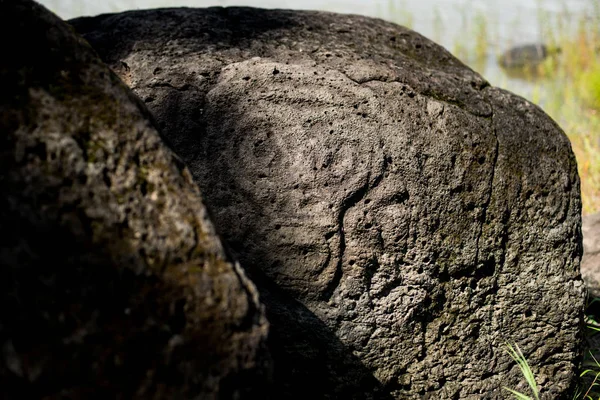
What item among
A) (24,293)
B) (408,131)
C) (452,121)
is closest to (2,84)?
(24,293)

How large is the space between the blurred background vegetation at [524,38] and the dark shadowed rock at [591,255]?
215 cm

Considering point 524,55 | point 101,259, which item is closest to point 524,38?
point 524,55

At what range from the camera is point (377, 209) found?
Result: 1.35m

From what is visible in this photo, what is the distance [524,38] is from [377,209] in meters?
5.38

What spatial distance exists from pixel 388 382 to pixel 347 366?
0.39 feet

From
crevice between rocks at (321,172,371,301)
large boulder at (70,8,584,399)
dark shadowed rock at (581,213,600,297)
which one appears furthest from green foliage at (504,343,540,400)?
dark shadowed rock at (581,213,600,297)

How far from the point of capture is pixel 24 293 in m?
0.77

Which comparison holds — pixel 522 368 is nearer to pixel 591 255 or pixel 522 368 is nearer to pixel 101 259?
pixel 101 259

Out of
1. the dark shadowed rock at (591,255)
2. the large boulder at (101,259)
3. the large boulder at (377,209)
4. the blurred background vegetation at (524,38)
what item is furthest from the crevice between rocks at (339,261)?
the blurred background vegetation at (524,38)

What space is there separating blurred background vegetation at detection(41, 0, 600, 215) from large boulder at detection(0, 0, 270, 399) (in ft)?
13.6

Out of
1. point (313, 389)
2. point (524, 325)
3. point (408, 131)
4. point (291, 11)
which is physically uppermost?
point (291, 11)

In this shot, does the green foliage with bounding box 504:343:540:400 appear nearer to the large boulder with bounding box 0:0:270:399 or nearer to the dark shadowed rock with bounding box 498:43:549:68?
the large boulder with bounding box 0:0:270:399

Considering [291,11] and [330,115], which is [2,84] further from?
[291,11]

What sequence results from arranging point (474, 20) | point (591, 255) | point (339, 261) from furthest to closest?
point (474, 20)
point (591, 255)
point (339, 261)
